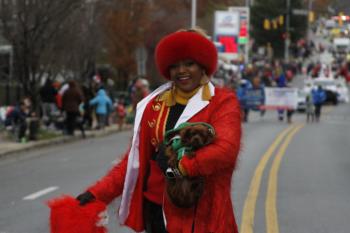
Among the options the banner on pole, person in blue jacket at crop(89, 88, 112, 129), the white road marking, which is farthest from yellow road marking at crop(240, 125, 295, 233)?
the banner on pole

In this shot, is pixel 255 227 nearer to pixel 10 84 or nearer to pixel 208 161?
pixel 208 161

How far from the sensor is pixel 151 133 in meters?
4.75

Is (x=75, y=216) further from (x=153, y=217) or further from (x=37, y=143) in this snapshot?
(x=37, y=143)

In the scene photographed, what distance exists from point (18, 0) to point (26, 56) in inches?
65.1

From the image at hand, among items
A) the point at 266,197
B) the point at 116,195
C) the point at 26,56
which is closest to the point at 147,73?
the point at 26,56

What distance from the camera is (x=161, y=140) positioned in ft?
15.4

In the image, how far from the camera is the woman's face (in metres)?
4.72

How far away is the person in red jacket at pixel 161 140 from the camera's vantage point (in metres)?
4.50

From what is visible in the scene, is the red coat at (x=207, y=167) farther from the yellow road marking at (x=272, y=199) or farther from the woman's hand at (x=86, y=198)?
the yellow road marking at (x=272, y=199)

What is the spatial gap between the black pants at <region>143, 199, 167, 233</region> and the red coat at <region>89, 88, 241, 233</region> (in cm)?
4

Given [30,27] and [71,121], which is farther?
[71,121]

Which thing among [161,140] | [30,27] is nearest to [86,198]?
[161,140]

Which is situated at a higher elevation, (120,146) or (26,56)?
(26,56)

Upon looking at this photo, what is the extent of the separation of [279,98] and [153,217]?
35.9m
